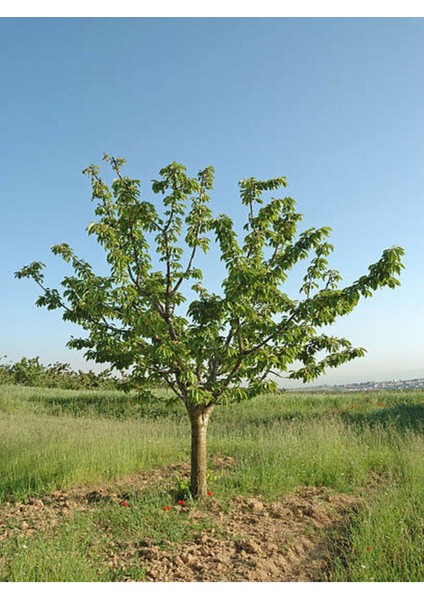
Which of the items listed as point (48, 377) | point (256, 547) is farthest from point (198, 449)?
point (48, 377)

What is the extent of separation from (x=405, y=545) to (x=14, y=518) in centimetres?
438

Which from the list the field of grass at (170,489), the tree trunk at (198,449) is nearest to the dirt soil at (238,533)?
the field of grass at (170,489)

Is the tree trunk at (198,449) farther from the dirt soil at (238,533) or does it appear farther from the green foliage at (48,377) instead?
the green foliage at (48,377)

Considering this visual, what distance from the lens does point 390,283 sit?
5207mm

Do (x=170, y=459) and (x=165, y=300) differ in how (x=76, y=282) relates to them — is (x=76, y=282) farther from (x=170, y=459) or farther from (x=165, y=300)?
(x=170, y=459)

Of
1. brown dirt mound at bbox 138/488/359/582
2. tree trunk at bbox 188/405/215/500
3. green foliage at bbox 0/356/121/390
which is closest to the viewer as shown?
brown dirt mound at bbox 138/488/359/582

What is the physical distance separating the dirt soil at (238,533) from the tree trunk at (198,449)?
0.86 feet

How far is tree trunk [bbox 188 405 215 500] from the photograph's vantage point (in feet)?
20.2

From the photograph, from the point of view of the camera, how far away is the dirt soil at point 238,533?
14.4 feet

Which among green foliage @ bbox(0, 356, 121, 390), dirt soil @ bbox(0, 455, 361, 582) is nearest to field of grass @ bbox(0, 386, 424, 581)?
dirt soil @ bbox(0, 455, 361, 582)

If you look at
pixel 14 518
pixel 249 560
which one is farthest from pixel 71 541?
pixel 249 560

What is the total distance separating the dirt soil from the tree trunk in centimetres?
26

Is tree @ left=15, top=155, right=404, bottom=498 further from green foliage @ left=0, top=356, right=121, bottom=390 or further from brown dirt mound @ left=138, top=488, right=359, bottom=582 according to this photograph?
green foliage @ left=0, top=356, right=121, bottom=390

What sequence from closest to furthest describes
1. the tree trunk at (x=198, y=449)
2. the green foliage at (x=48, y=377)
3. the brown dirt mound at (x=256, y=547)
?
1. the brown dirt mound at (x=256, y=547)
2. the tree trunk at (x=198, y=449)
3. the green foliage at (x=48, y=377)
